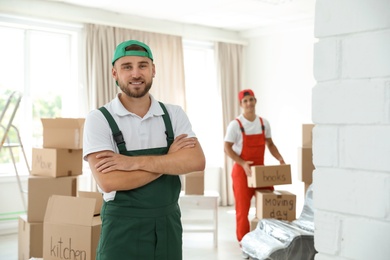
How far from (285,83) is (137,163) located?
17.8 ft

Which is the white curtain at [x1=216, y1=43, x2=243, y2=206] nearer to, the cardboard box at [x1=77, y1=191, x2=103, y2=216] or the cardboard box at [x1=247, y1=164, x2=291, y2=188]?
the cardboard box at [x1=247, y1=164, x2=291, y2=188]

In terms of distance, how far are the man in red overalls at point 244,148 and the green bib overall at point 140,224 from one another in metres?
2.73

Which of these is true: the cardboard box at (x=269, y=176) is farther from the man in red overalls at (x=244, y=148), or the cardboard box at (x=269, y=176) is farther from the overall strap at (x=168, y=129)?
the overall strap at (x=168, y=129)

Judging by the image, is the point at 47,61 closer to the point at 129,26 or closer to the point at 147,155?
the point at 129,26

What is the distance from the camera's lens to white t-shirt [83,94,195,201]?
175cm

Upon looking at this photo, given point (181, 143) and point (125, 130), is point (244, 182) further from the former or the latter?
point (125, 130)

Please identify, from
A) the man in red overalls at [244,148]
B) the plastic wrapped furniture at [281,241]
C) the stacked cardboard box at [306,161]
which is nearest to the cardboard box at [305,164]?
the stacked cardboard box at [306,161]

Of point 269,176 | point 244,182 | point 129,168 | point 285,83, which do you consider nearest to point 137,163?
point 129,168

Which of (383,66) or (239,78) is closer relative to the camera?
(383,66)

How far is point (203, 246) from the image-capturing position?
4625 millimetres

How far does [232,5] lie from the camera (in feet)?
18.0

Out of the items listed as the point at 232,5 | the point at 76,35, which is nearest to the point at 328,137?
the point at 232,5

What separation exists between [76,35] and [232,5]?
199 centimetres

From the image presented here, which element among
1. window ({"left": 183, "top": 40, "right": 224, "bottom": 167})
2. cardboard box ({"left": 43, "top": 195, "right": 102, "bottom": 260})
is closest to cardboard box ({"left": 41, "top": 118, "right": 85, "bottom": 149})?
cardboard box ({"left": 43, "top": 195, "right": 102, "bottom": 260})
